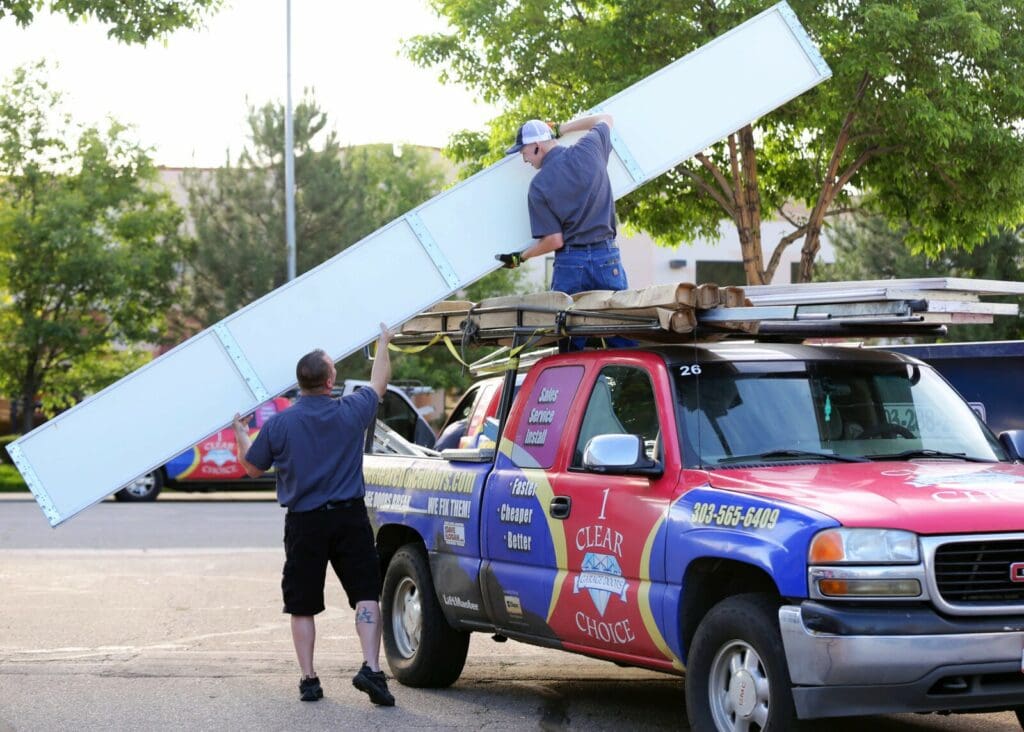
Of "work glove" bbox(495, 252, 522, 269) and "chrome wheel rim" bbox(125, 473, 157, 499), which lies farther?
"chrome wheel rim" bbox(125, 473, 157, 499)

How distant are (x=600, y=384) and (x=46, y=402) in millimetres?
29611

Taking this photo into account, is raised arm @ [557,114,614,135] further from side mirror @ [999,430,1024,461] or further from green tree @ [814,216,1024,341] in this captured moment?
green tree @ [814,216,1024,341]

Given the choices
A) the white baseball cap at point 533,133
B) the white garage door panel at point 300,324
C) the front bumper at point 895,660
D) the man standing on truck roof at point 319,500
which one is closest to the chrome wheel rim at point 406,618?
the man standing on truck roof at point 319,500

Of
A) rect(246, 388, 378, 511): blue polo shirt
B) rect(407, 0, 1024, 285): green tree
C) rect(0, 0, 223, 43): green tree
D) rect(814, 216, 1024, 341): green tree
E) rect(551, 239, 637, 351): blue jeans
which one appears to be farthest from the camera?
rect(814, 216, 1024, 341): green tree

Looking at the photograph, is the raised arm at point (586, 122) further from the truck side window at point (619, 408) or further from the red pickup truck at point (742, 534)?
the truck side window at point (619, 408)

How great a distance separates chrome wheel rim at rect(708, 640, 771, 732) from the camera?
600cm

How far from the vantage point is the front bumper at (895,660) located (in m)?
5.58

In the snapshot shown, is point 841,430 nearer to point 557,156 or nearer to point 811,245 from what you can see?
point 557,156

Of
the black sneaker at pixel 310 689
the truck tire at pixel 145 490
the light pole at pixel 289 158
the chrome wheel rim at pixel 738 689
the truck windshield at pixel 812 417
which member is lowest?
the truck tire at pixel 145 490

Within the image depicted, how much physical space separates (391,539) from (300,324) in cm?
145

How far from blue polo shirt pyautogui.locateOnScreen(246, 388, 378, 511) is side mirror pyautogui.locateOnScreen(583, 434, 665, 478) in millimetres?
2068

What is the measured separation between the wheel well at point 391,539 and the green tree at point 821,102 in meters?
10.5

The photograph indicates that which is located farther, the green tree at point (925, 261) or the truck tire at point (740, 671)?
the green tree at point (925, 261)

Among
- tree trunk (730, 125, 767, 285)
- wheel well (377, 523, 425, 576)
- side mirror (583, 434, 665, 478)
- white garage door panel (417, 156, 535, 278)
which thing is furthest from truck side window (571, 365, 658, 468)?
tree trunk (730, 125, 767, 285)
